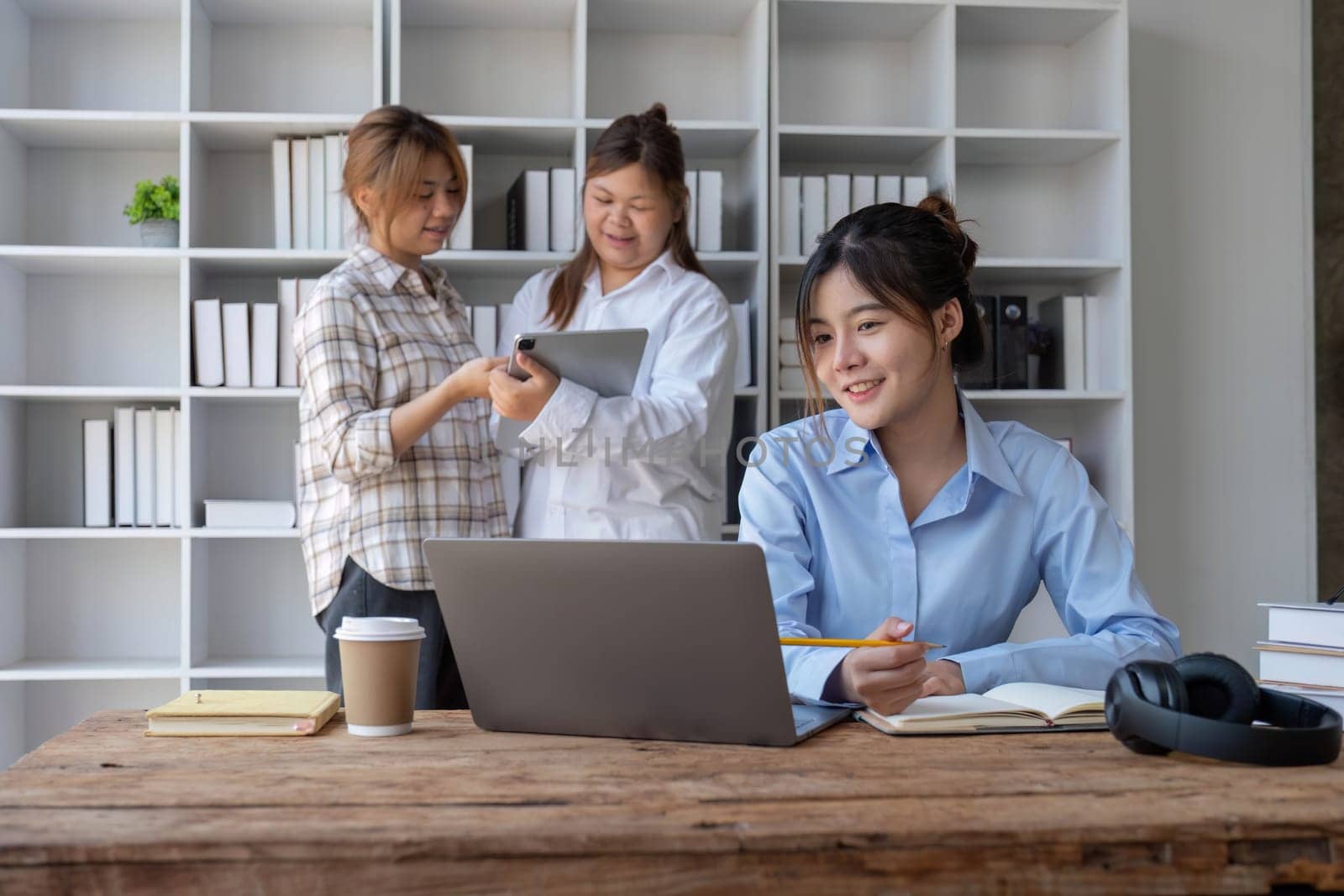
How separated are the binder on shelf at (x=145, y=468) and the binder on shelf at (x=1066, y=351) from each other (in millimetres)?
2313

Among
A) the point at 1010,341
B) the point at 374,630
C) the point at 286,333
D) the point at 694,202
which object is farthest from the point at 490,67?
the point at 374,630

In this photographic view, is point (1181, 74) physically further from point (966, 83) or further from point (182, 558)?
point (182, 558)

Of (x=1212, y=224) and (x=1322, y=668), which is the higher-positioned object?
(x=1212, y=224)

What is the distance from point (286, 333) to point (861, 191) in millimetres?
1502

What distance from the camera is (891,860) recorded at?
0.81m

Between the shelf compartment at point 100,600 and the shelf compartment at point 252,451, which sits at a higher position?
the shelf compartment at point 252,451

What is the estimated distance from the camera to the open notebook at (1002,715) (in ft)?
3.78

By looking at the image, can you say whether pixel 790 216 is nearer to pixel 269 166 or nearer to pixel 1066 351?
pixel 1066 351

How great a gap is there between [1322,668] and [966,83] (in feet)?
7.68

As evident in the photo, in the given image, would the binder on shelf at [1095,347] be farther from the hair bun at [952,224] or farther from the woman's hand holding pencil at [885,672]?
the woman's hand holding pencil at [885,672]

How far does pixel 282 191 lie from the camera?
121 inches

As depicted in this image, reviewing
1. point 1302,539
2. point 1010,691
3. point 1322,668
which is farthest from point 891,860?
point 1302,539

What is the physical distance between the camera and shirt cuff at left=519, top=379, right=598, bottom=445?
221cm

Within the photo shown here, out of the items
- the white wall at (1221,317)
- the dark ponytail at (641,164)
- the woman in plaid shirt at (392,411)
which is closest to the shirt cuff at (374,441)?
the woman in plaid shirt at (392,411)
